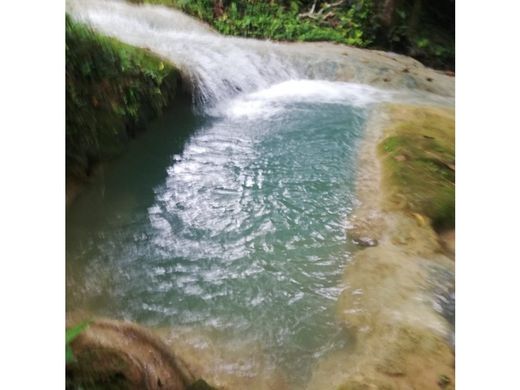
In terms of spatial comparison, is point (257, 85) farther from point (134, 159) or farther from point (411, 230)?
point (411, 230)

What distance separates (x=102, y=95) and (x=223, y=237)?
6.74 ft

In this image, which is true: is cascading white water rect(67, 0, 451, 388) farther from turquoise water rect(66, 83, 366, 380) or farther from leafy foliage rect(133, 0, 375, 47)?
leafy foliage rect(133, 0, 375, 47)

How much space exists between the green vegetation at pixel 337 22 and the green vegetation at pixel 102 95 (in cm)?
687

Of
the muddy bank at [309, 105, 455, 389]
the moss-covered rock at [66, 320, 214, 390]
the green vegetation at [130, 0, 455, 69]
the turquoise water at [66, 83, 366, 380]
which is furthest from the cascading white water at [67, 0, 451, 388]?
the green vegetation at [130, 0, 455, 69]

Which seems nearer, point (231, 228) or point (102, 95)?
point (231, 228)

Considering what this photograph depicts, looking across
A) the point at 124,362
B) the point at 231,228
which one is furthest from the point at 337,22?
the point at 124,362

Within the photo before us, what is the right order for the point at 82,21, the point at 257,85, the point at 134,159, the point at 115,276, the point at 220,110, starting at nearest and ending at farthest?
the point at 115,276, the point at 82,21, the point at 134,159, the point at 220,110, the point at 257,85

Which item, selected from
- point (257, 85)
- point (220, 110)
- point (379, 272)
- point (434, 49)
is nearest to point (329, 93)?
point (257, 85)

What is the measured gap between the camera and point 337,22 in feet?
42.4

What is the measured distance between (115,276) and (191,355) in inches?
37.8

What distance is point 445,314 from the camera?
2.77 m

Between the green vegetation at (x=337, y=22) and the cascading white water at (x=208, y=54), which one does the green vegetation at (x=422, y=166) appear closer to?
the cascading white water at (x=208, y=54)

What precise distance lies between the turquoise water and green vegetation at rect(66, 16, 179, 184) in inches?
9.2

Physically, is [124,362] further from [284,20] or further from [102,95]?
[284,20]
